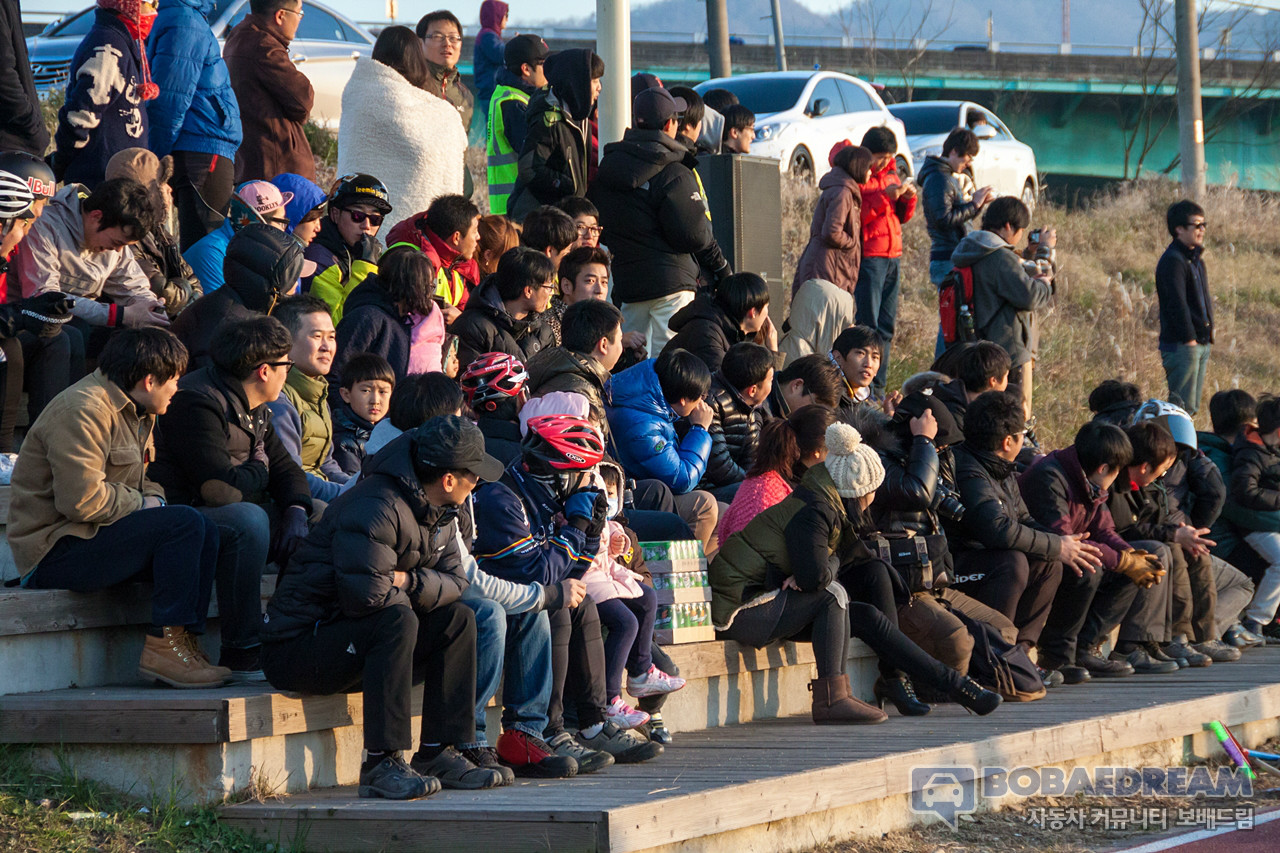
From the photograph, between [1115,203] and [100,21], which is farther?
[1115,203]

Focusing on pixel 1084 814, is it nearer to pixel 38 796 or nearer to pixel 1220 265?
pixel 38 796

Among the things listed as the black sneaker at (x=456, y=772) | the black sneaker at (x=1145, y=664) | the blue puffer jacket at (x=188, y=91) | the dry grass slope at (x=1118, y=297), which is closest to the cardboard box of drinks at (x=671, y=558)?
the black sneaker at (x=456, y=772)

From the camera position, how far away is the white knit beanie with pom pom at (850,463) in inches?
294

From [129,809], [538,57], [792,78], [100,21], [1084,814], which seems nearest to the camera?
[129,809]

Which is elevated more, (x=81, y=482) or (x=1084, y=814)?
(x=81, y=482)

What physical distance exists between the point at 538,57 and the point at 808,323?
2607 millimetres

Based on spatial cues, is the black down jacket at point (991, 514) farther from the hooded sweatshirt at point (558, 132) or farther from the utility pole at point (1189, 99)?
the utility pole at point (1189, 99)

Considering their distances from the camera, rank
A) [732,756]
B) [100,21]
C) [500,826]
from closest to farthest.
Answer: [500,826]
[732,756]
[100,21]

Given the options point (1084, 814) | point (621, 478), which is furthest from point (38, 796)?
point (1084, 814)

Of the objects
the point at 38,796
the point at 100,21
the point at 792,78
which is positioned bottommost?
the point at 38,796

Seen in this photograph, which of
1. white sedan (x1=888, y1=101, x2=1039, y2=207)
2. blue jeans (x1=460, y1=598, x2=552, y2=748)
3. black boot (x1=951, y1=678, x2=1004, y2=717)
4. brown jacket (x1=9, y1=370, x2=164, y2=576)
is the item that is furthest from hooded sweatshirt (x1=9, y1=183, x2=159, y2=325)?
white sedan (x1=888, y1=101, x2=1039, y2=207)

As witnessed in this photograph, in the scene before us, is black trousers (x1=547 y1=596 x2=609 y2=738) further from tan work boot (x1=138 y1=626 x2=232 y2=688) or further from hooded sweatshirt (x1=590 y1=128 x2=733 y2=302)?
hooded sweatshirt (x1=590 y1=128 x2=733 y2=302)

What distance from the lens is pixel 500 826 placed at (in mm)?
5105

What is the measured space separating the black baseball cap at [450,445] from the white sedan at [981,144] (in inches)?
717
